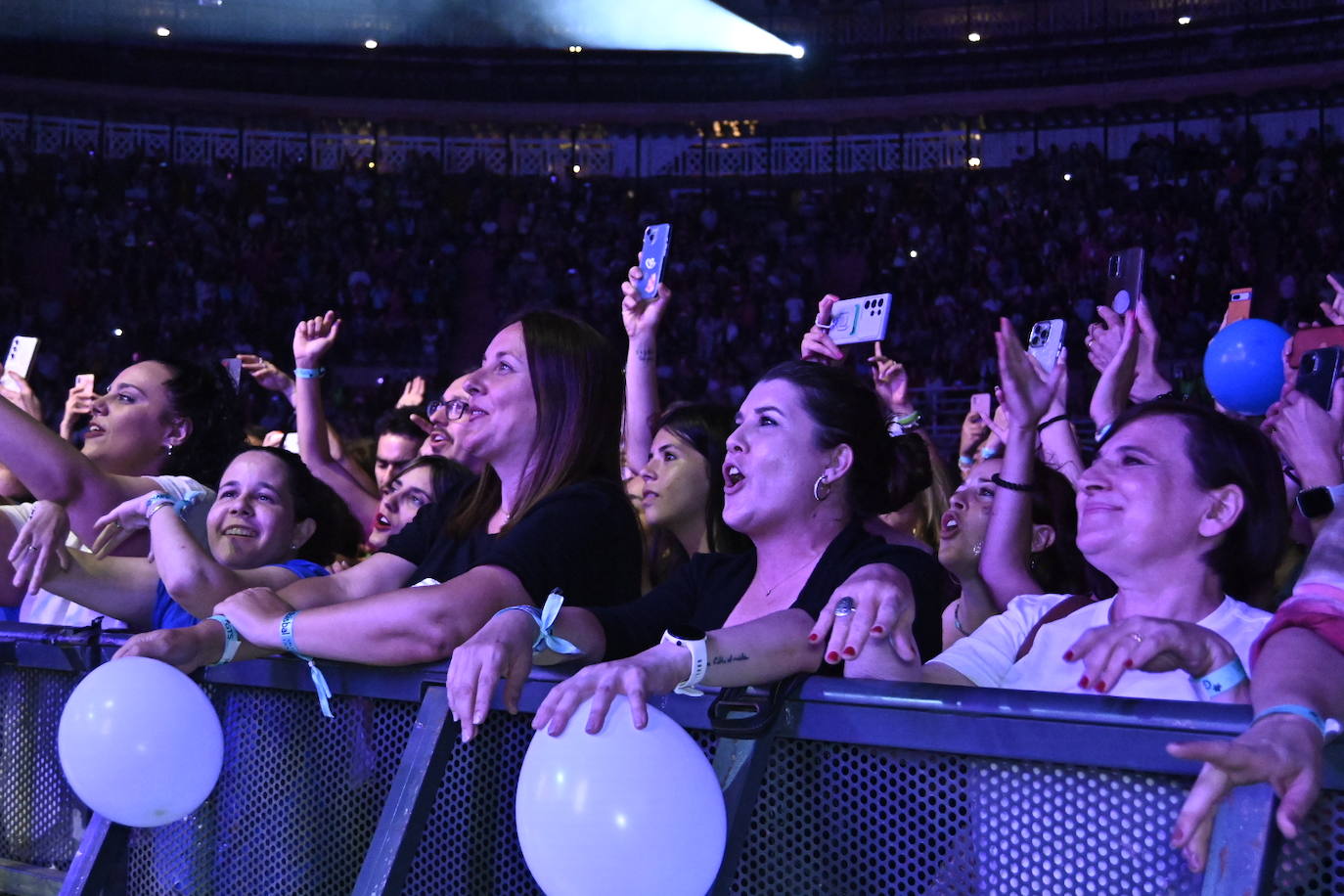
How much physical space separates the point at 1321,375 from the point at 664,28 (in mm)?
15510

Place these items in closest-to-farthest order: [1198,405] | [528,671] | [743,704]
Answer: [743,704] → [528,671] → [1198,405]

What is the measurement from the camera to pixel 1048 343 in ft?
10.4

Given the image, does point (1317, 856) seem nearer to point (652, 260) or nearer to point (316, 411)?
point (652, 260)

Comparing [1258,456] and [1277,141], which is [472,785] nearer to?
[1258,456]

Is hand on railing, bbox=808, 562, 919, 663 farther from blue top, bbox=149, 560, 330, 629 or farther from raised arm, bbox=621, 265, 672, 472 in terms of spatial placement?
raised arm, bbox=621, 265, 672, 472

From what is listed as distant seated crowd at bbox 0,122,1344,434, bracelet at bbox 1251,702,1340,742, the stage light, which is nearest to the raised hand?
A: bracelet at bbox 1251,702,1340,742

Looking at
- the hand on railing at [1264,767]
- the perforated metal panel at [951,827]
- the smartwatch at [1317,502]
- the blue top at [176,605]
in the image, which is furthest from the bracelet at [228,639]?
the smartwatch at [1317,502]

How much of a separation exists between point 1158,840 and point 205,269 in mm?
14260

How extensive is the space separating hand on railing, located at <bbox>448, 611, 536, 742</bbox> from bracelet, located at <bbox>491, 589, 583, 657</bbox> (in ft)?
0.08

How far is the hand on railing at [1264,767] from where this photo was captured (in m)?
1.04

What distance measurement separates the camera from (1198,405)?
1.67m

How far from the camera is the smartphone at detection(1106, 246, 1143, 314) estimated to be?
3041 mm

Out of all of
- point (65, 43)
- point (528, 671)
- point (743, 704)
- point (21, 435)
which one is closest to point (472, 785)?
point (528, 671)

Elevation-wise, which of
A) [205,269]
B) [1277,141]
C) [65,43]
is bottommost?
[205,269]
